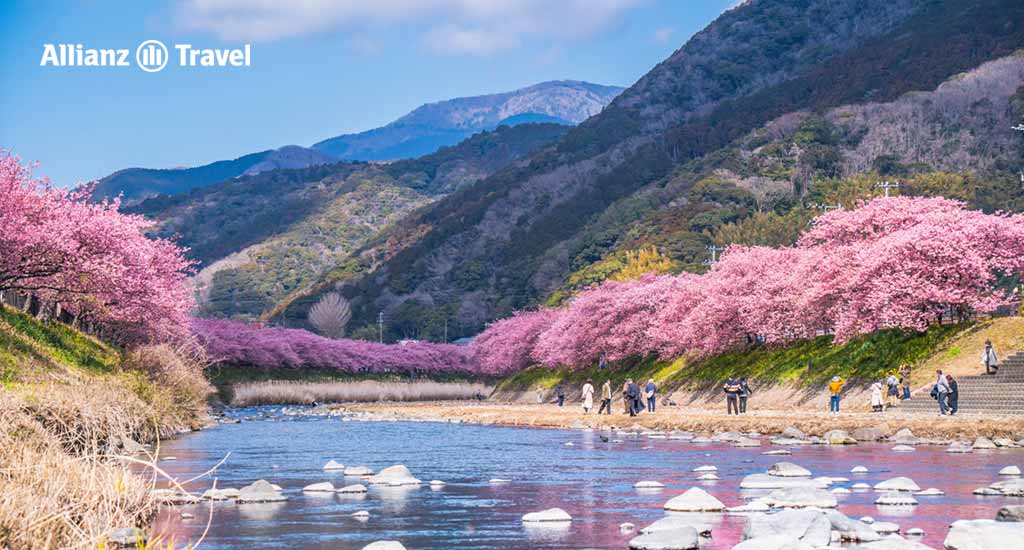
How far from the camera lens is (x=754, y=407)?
6512 cm

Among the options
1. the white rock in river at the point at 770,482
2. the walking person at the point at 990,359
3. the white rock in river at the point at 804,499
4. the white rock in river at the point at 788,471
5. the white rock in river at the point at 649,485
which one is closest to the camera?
the white rock in river at the point at 804,499

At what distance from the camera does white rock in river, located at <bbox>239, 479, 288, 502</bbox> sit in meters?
24.2

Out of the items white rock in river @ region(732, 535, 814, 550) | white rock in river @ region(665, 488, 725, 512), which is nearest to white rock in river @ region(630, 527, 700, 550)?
white rock in river @ region(732, 535, 814, 550)

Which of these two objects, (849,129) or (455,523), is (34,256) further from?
(849,129)

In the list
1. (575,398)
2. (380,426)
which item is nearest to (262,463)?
(380,426)

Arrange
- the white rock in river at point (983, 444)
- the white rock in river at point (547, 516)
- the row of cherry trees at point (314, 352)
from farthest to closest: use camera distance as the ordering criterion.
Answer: the row of cherry trees at point (314, 352), the white rock in river at point (983, 444), the white rock in river at point (547, 516)

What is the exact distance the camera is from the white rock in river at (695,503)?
70.8ft

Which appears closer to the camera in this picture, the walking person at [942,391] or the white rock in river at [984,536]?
the white rock in river at [984,536]

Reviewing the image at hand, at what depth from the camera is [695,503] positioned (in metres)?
21.8

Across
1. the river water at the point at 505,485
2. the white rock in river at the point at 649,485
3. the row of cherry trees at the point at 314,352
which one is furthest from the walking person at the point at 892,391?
the row of cherry trees at the point at 314,352

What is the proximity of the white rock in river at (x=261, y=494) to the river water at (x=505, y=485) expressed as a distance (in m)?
0.44

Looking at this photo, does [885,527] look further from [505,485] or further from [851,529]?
[505,485]

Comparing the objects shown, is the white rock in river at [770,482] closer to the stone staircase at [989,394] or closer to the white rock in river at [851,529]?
the white rock in river at [851,529]

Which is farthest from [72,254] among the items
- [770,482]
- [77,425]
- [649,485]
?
[770,482]
